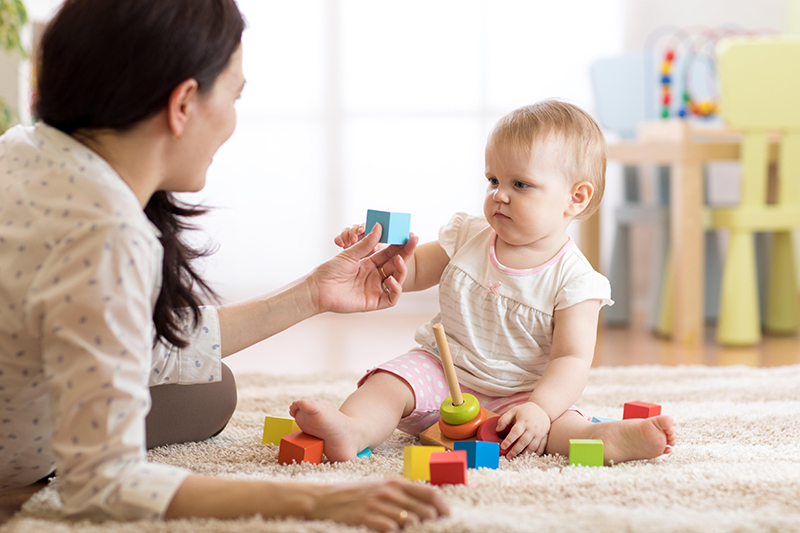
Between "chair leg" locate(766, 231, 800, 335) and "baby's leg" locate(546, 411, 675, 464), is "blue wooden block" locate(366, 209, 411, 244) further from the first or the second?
"chair leg" locate(766, 231, 800, 335)

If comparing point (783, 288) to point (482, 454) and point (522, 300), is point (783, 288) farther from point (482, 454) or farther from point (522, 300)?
point (482, 454)

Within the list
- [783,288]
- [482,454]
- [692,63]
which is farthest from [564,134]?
[692,63]

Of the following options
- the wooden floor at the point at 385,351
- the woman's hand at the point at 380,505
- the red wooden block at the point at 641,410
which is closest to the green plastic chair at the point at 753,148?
the wooden floor at the point at 385,351

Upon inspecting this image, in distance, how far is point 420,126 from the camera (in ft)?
9.74

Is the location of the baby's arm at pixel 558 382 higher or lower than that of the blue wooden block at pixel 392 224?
lower

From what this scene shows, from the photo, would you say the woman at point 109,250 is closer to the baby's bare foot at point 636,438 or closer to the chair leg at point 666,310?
the baby's bare foot at point 636,438

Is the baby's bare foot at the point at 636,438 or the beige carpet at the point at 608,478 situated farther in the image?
the baby's bare foot at the point at 636,438

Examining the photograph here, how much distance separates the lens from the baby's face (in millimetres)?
1093

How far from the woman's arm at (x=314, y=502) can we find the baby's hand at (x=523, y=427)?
265 millimetres

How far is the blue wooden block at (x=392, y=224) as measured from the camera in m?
1.05

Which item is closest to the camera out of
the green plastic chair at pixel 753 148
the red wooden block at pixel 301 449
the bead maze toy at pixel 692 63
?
the red wooden block at pixel 301 449

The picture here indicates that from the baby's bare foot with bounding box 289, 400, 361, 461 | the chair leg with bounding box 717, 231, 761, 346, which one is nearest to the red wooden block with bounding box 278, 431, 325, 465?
the baby's bare foot with bounding box 289, 400, 361, 461

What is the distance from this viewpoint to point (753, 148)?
2107 millimetres

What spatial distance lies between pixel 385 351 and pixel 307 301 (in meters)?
1.07
